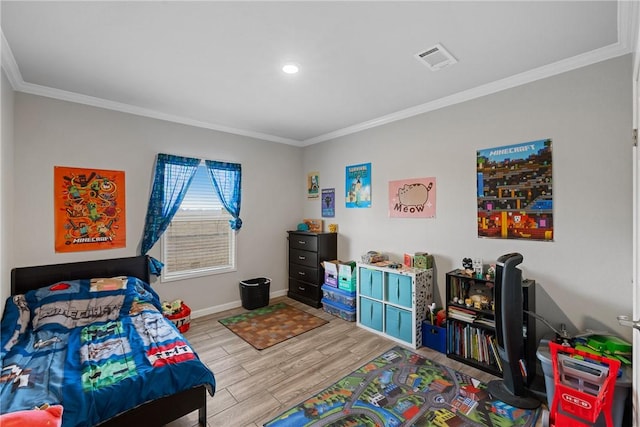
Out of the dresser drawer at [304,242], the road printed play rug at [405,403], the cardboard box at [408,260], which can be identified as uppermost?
the dresser drawer at [304,242]

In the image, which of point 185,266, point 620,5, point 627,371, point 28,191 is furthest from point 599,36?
point 28,191

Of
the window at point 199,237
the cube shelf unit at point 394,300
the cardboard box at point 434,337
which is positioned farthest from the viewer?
the window at point 199,237

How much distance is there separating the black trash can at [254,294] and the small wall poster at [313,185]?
1543mm

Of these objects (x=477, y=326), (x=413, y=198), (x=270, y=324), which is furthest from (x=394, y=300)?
(x=270, y=324)

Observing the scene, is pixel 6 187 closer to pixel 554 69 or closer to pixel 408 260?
pixel 408 260

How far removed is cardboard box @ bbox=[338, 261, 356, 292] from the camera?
3715 millimetres

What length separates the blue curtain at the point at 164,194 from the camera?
11.0 feet

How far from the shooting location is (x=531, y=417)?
1.97 m

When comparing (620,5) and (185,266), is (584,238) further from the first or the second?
(185,266)

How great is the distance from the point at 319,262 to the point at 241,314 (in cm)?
125

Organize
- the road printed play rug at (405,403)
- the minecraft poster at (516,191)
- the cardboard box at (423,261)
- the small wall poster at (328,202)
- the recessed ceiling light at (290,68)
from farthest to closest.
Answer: the small wall poster at (328,202)
the cardboard box at (423,261)
the minecraft poster at (516,191)
the recessed ceiling light at (290,68)
the road printed play rug at (405,403)

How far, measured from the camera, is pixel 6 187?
237cm

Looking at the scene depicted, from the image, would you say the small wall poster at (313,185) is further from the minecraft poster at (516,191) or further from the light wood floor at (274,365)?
the minecraft poster at (516,191)

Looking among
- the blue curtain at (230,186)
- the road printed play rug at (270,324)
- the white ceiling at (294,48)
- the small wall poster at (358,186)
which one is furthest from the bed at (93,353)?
the small wall poster at (358,186)
